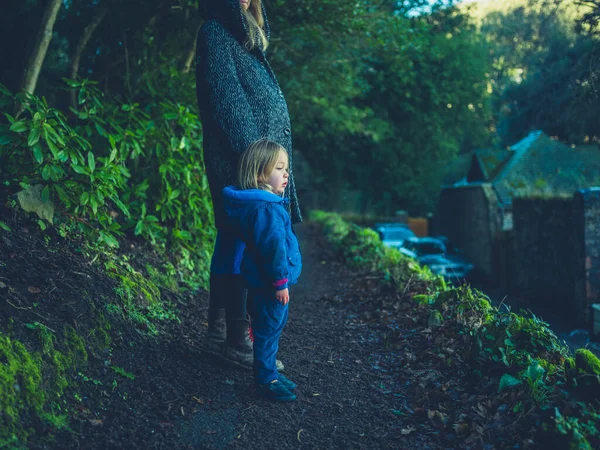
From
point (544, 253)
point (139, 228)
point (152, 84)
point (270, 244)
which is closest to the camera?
point (270, 244)

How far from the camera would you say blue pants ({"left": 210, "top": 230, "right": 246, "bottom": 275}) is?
3.35 metres

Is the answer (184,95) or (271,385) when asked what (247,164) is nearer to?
(271,385)

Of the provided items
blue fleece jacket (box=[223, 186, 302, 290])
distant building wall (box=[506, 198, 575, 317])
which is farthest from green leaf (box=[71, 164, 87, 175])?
distant building wall (box=[506, 198, 575, 317])

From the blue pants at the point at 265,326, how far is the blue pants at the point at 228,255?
0.38m

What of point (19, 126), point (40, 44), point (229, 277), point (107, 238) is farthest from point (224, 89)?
point (40, 44)

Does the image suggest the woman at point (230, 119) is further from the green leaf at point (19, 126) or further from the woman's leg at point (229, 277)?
the green leaf at point (19, 126)

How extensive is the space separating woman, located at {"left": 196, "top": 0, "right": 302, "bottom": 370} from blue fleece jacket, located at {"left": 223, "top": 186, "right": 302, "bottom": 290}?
1.31 feet

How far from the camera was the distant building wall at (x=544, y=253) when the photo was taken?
1210 centimetres

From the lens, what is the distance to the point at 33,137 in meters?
3.52

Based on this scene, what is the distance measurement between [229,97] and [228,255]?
1004 millimetres

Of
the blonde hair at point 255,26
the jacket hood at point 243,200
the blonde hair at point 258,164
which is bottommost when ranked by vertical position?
the jacket hood at point 243,200

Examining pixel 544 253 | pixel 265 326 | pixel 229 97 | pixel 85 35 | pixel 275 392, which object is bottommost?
pixel 544 253

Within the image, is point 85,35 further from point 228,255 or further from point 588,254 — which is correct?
point 588,254

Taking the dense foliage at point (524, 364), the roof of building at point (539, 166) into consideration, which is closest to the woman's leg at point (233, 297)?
the dense foliage at point (524, 364)
